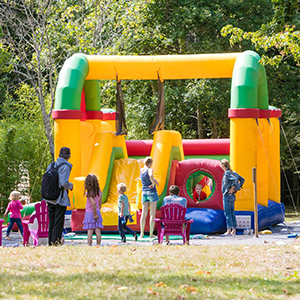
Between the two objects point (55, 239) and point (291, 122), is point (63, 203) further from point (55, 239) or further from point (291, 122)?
point (291, 122)

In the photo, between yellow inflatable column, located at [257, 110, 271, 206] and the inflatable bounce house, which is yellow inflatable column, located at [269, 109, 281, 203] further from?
yellow inflatable column, located at [257, 110, 271, 206]

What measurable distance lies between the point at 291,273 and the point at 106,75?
7.86 metres

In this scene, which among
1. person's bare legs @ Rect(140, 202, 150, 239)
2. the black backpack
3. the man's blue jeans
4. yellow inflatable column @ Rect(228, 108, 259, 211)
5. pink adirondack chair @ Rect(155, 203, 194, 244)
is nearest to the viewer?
the black backpack

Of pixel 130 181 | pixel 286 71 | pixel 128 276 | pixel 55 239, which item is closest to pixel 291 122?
pixel 286 71

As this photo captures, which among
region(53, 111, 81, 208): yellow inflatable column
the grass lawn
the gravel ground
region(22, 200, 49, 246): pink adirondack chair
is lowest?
the gravel ground

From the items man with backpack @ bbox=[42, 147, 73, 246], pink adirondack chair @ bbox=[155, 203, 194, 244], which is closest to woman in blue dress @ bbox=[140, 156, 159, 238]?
pink adirondack chair @ bbox=[155, 203, 194, 244]

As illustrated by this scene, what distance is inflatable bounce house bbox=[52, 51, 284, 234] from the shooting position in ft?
38.3

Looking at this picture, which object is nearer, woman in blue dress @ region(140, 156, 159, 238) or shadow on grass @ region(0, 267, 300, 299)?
shadow on grass @ region(0, 267, 300, 299)

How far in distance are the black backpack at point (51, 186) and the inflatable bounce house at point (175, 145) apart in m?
3.33

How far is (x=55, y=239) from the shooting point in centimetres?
870

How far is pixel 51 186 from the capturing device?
8.46 m

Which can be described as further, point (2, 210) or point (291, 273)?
point (2, 210)

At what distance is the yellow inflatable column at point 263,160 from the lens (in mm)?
12680

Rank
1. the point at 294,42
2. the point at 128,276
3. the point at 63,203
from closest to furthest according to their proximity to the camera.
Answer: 1. the point at 128,276
2. the point at 63,203
3. the point at 294,42
